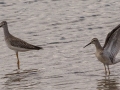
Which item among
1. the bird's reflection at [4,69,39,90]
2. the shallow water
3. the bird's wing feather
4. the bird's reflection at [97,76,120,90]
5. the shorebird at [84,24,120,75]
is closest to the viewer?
the bird's reflection at [97,76,120,90]

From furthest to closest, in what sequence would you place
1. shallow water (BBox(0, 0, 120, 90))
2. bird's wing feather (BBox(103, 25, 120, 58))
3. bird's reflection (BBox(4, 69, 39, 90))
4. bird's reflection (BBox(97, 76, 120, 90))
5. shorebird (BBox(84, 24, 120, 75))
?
bird's wing feather (BBox(103, 25, 120, 58)) < shorebird (BBox(84, 24, 120, 75)) < shallow water (BBox(0, 0, 120, 90)) < bird's reflection (BBox(4, 69, 39, 90)) < bird's reflection (BBox(97, 76, 120, 90))

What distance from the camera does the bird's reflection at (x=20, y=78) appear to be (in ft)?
48.9

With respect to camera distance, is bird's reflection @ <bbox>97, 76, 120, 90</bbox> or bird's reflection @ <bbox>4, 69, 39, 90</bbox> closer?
bird's reflection @ <bbox>97, 76, 120, 90</bbox>

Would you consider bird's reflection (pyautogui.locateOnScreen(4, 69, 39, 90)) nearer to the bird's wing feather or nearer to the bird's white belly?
the bird's white belly

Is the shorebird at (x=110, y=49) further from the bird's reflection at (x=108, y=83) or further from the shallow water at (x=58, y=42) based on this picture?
the bird's reflection at (x=108, y=83)

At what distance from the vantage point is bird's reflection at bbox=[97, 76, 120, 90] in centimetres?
1439

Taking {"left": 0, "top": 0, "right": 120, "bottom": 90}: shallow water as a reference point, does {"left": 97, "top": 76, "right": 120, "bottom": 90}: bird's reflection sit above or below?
below

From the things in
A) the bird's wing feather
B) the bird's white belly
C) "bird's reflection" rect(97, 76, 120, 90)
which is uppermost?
the bird's wing feather

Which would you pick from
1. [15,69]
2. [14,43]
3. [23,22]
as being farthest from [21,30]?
[15,69]

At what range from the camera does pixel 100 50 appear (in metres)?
16.4

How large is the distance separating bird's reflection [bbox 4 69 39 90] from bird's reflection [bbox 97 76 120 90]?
1.79 metres

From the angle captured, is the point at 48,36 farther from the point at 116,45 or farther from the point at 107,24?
the point at 116,45

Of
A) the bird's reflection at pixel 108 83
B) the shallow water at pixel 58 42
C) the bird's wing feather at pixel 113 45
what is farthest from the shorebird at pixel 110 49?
the bird's reflection at pixel 108 83

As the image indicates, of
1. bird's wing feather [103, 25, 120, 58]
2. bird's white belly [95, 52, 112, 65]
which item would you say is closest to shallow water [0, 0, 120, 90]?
bird's white belly [95, 52, 112, 65]
